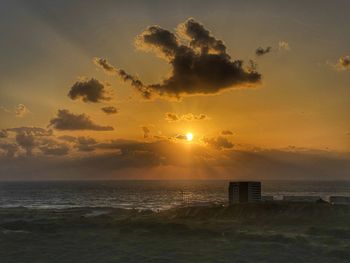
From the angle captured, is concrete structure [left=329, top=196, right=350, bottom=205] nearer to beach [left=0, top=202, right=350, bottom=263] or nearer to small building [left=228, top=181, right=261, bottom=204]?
small building [left=228, top=181, right=261, bottom=204]

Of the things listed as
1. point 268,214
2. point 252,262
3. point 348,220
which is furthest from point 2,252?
point 348,220

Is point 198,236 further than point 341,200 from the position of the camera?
No

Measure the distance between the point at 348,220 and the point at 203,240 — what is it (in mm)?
24620

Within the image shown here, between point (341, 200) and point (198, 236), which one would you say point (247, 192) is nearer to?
point (341, 200)

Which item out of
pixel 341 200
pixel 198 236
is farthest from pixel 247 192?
pixel 198 236

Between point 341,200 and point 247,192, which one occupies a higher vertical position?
point 247,192

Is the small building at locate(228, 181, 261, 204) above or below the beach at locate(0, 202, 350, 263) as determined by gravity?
above

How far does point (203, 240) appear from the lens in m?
60.4

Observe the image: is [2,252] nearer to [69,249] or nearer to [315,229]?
[69,249]

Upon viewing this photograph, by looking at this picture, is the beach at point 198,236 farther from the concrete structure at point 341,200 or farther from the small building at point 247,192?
the concrete structure at point 341,200

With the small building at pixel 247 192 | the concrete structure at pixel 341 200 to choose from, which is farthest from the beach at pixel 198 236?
the concrete structure at pixel 341 200

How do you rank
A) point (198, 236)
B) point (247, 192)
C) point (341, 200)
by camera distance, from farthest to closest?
point (341, 200), point (247, 192), point (198, 236)

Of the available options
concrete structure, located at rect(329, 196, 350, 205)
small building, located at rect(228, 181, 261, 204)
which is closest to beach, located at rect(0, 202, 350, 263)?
small building, located at rect(228, 181, 261, 204)

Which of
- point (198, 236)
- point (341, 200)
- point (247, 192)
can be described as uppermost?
point (247, 192)
